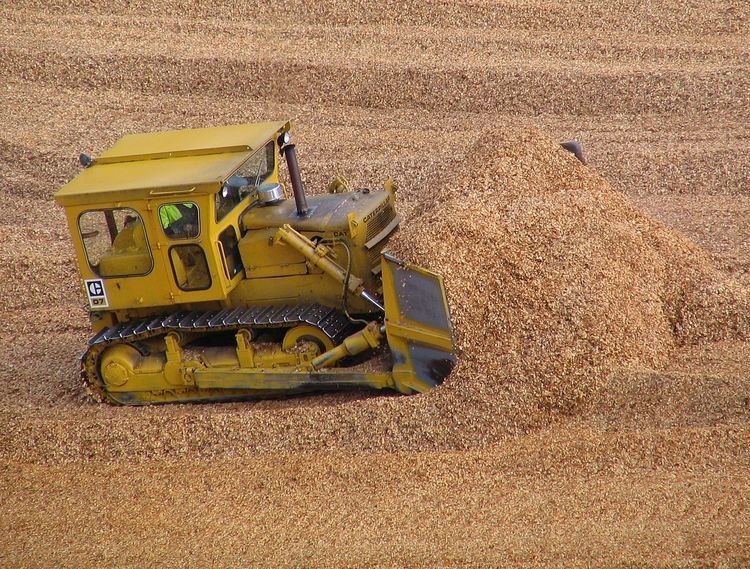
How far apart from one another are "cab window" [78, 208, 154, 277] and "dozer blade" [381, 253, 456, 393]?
7.73 feet

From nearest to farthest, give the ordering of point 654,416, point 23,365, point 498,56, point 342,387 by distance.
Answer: point 654,416 < point 342,387 < point 23,365 < point 498,56

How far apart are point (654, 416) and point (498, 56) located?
12010 millimetres

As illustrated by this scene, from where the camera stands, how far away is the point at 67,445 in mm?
8969

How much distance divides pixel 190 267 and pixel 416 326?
2.24m

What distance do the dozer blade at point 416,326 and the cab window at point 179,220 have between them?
1.78m

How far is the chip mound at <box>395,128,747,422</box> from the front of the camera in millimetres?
8211

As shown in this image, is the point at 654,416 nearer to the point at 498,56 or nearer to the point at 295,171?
the point at 295,171

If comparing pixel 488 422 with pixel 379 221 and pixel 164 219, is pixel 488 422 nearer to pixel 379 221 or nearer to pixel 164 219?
pixel 379 221

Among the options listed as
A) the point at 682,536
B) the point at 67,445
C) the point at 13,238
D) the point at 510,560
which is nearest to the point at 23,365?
the point at 67,445

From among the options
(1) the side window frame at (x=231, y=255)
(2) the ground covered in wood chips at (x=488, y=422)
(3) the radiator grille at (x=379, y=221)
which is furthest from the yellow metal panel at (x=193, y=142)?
(2) the ground covered in wood chips at (x=488, y=422)

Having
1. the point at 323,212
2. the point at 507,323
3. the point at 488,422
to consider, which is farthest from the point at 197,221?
the point at 488,422

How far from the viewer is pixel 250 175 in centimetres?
965

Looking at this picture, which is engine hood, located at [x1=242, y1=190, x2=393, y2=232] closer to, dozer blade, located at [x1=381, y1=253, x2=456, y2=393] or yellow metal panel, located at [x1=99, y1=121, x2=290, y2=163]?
yellow metal panel, located at [x1=99, y1=121, x2=290, y2=163]

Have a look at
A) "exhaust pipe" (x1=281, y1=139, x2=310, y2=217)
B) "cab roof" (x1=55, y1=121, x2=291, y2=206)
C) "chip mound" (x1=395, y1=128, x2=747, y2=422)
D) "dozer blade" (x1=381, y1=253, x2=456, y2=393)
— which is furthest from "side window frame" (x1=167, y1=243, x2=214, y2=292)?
"chip mound" (x1=395, y1=128, x2=747, y2=422)
